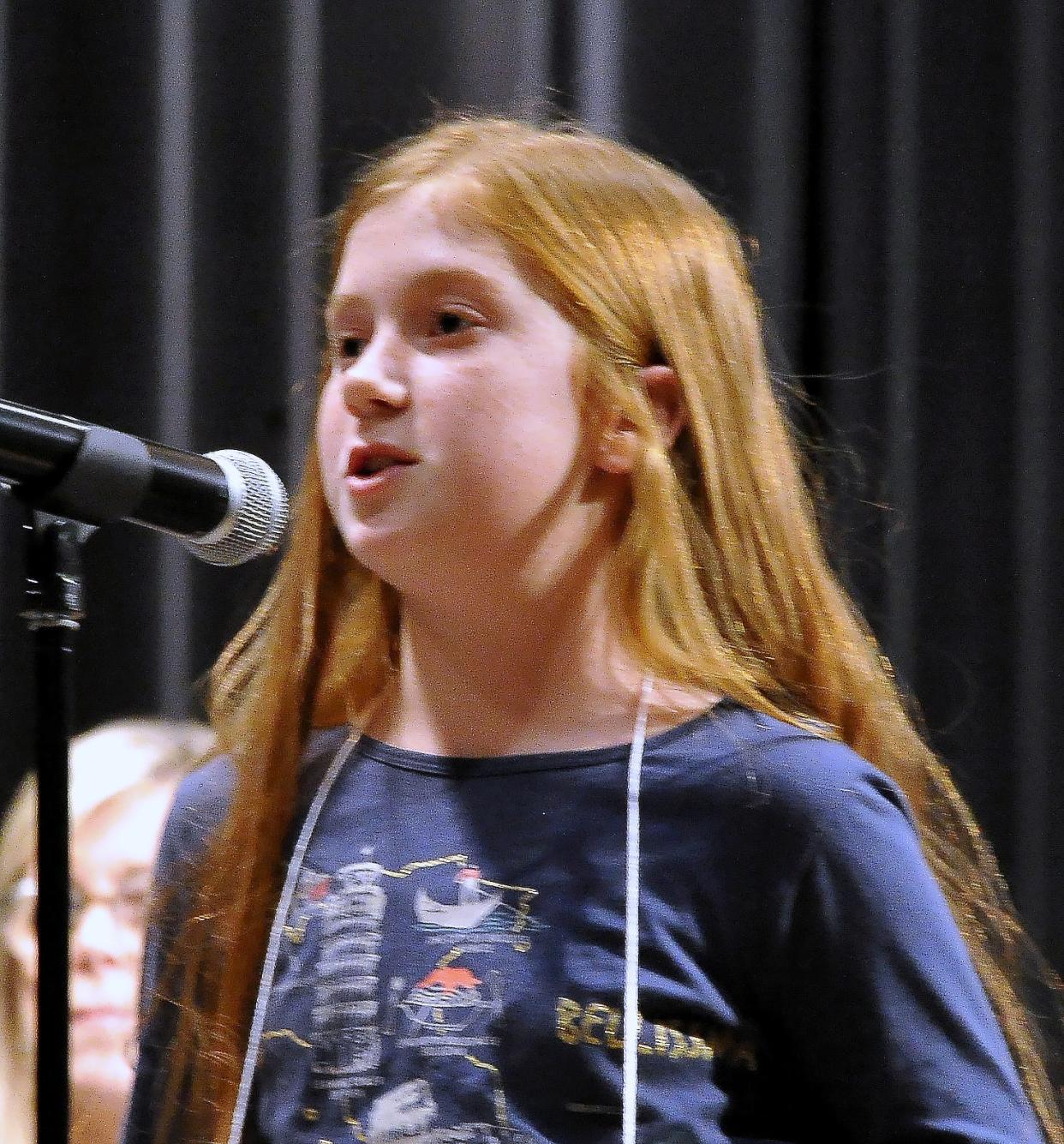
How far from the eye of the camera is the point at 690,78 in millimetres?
1390

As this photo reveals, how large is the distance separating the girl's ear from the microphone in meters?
0.18

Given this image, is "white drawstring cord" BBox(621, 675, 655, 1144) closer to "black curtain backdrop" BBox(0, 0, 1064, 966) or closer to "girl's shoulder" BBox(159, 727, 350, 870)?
"girl's shoulder" BBox(159, 727, 350, 870)

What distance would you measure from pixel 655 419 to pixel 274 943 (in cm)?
34

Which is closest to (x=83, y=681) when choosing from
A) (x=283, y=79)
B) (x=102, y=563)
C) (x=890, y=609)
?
(x=102, y=563)

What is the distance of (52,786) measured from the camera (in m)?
0.65

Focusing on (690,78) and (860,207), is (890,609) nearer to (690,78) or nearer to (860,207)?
(860,207)

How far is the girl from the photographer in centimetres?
76

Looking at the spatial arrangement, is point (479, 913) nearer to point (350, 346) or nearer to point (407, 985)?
point (407, 985)

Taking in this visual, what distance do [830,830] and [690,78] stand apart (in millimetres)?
816

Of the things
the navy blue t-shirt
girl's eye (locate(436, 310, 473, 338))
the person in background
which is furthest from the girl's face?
the person in background

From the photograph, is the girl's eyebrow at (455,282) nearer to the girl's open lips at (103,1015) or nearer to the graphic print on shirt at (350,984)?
the graphic print on shirt at (350,984)

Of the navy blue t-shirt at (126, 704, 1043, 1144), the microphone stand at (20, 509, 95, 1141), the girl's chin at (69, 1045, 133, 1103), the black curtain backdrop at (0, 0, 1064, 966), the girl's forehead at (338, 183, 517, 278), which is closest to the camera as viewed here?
the microphone stand at (20, 509, 95, 1141)

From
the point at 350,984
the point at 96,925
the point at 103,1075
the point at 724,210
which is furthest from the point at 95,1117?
the point at 724,210

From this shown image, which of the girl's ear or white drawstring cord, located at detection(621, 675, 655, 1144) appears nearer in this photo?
white drawstring cord, located at detection(621, 675, 655, 1144)
